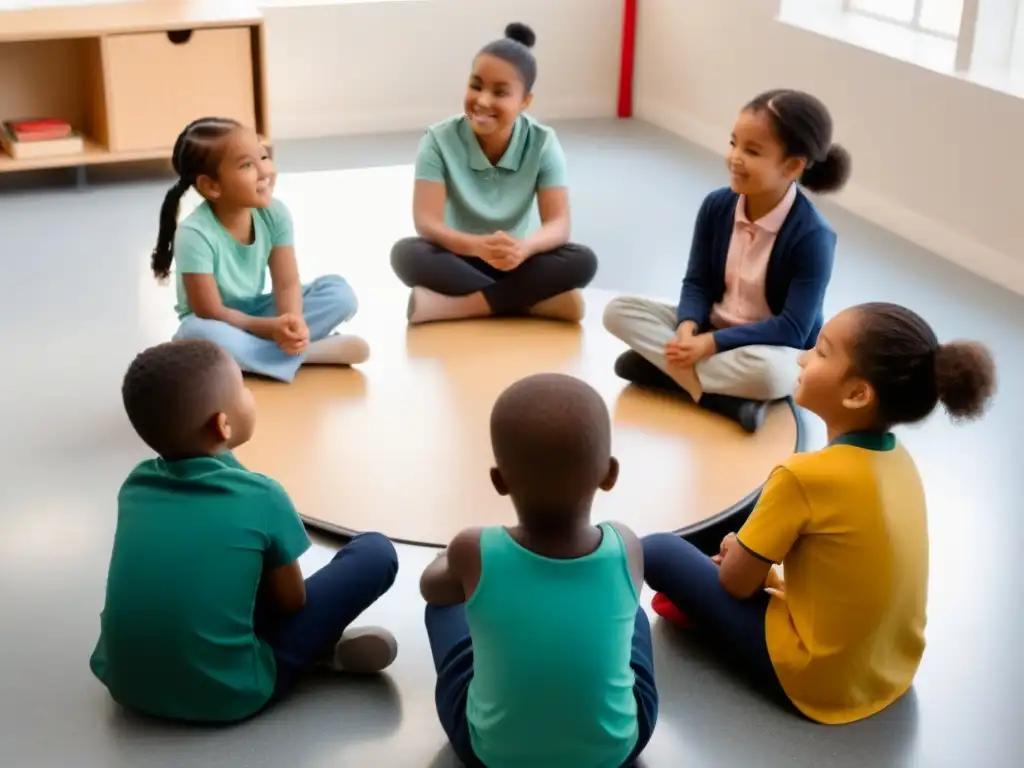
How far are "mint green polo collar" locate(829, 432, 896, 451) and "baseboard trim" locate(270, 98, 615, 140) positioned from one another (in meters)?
3.60

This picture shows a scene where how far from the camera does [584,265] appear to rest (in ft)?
10.8

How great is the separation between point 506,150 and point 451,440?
874mm

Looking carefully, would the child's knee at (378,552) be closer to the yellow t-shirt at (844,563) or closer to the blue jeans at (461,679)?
the blue jeans at (461,679)

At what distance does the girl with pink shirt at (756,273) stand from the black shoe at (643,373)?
3cm

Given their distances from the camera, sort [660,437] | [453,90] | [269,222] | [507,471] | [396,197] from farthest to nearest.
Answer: [453,90], [396,197], [269,222], [660,437], [507,471]

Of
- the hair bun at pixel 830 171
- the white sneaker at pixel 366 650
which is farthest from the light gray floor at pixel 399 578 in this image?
the hair bun at pixel 830 171

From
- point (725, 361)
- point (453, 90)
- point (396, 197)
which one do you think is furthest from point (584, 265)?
point (453, 90)

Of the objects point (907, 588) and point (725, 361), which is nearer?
point (907, 588)

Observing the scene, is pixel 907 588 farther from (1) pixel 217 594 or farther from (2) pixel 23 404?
(2) pixel 23 404

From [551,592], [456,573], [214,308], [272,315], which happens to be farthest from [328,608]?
[272,315]

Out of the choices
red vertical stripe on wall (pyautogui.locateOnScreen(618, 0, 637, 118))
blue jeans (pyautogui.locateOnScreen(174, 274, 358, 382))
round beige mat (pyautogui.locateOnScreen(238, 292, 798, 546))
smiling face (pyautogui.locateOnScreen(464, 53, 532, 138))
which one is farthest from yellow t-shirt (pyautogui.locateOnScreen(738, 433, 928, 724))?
red vertical stripe on wall (pyautogui.locateOnScreen(618, 0, 637, 118))

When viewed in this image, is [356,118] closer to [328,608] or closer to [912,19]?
[912,19]

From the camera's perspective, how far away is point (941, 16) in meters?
4.36

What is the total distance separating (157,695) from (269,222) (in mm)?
1323
